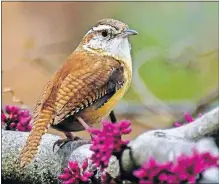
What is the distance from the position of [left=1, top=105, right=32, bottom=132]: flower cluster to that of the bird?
0.71 ft

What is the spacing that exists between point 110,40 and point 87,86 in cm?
53

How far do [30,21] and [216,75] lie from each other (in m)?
1.78

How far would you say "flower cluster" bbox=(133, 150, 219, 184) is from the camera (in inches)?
58.7

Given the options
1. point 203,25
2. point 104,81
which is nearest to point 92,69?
point 104,81

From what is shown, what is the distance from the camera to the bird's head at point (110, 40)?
298cm

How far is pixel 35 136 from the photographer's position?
2328mm

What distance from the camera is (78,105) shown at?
253cm

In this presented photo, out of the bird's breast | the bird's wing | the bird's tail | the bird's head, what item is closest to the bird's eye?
the bird's head

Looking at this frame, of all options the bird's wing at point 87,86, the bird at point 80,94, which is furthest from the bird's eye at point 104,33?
the bird's wing at point 87,86

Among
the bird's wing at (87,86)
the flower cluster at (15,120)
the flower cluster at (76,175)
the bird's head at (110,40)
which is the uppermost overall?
the bird's head at (110,40)

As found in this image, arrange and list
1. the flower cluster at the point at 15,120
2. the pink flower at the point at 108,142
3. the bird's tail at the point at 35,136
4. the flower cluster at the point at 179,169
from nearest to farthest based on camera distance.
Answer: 1. the flower cluster at the point at 179,169
2. the pink flower at the point at 108,142
3. the bird's tail at the point at 35,136
4. the flower cluster at the point at 15,120

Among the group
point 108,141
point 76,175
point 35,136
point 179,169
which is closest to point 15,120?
point 35,136

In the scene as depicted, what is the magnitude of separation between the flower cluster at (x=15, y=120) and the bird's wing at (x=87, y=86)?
0.99 feet

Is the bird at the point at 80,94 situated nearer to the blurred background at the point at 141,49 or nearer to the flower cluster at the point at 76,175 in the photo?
the flower cluster at the point at 76,175
